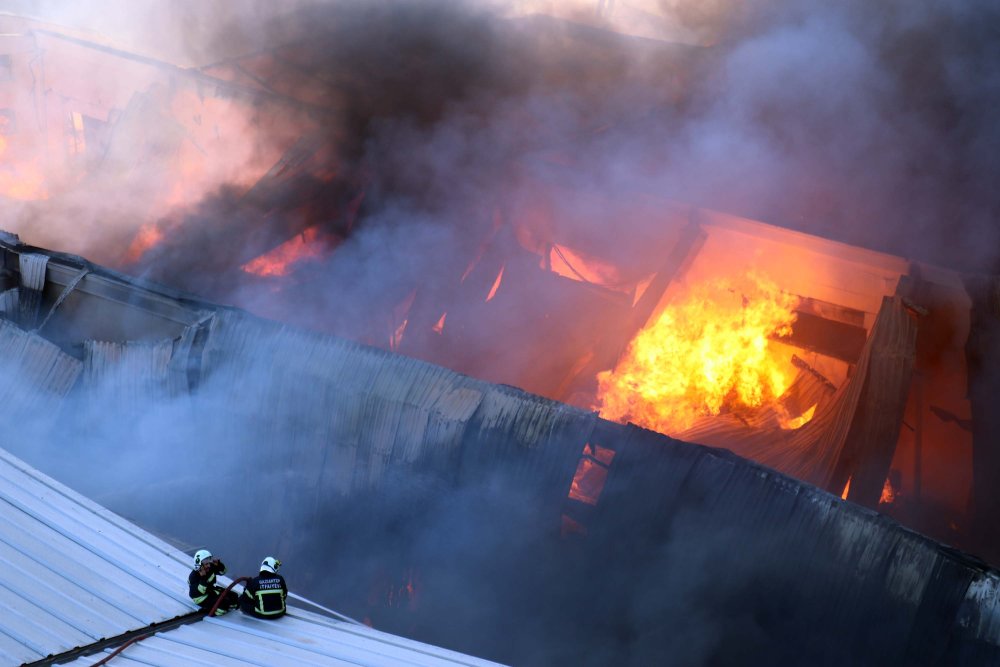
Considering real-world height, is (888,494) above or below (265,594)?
above

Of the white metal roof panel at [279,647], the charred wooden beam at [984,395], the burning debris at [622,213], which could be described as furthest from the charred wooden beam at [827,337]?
the white metal roof panel at [279,647]

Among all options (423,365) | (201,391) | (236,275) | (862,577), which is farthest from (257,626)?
(236,275)

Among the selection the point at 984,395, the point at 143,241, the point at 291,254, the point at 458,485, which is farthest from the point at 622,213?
the point at 143,241

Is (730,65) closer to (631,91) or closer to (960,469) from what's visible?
(631,91)

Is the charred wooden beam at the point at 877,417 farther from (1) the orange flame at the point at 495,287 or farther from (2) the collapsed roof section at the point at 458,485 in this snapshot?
(1) the orange flame at the point at 495,287

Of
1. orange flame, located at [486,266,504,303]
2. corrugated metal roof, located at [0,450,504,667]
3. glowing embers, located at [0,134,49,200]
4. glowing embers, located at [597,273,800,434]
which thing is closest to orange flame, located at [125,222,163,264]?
glowing embers, located at [0,134,49,200]

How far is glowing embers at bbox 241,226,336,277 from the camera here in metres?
8.05

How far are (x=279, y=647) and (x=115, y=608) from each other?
62 centimetres

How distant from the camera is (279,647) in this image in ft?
8.84

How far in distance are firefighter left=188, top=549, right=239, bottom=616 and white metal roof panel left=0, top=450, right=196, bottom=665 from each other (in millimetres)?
83

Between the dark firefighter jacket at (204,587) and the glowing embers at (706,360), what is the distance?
5042 mm

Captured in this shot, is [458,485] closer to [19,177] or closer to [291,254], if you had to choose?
[291,254]

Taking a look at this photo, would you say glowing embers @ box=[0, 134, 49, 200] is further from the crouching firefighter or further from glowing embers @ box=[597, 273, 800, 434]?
A: the crouching firefighter

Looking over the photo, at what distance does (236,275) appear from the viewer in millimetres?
7887
